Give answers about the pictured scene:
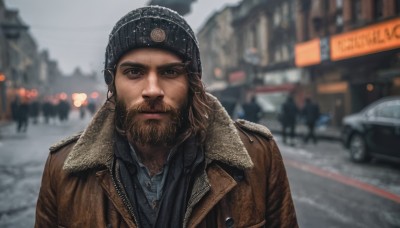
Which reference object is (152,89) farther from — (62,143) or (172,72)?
(62,143)

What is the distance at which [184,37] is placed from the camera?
6.59ft

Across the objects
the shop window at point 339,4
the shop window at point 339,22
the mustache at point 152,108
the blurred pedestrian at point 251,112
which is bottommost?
the blurred pedestrian at point 251,112

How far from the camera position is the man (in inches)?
70.0

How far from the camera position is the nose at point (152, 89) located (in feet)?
5.90

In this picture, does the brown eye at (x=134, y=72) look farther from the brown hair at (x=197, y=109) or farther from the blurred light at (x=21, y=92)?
the blurred light at (x=21, y=92)

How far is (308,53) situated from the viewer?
73.9 feet

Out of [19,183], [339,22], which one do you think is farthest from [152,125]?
[339,22]

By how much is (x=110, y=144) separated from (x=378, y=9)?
1914cm

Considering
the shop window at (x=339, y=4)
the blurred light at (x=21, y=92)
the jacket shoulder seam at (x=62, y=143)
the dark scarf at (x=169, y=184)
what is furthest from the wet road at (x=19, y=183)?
the blurred light at (x=21, y=92)

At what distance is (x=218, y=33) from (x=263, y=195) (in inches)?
1721

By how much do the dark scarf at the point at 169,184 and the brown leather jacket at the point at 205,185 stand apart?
0.06 metres

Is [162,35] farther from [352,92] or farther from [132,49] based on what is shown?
[352,92]

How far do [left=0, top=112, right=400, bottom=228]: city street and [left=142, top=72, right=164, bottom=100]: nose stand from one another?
394cm

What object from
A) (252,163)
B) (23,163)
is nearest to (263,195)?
(252,163)
